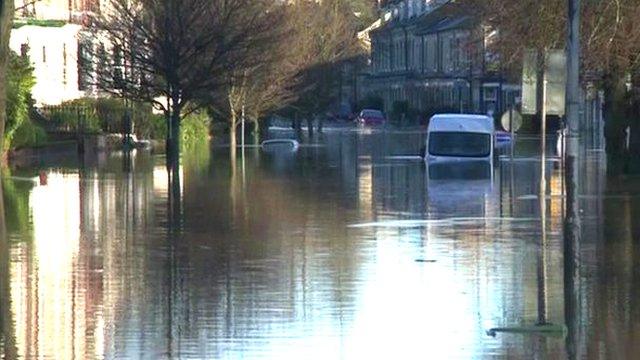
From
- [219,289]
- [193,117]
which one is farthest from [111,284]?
[193,117]

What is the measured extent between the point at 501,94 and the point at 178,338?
81.1 meters

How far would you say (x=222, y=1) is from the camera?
2192 inches

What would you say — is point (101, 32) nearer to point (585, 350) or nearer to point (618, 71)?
point (618, 71)

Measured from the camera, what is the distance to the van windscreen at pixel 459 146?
50469 mm

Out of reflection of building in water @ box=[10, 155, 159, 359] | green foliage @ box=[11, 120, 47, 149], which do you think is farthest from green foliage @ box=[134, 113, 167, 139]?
reflection of building in water @ box=[10, 155, 159, 359]

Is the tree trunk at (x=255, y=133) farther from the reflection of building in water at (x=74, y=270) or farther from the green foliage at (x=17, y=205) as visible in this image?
the reflection of building in water at (x=74, y=270)

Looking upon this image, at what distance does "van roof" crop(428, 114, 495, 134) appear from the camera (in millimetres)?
49500

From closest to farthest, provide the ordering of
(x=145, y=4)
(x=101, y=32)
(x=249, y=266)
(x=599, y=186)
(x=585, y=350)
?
(x=585, y=350)
(x=249, y=266)
(x=599, y=186)
(x=145, y=4)
(x=101, y=32)

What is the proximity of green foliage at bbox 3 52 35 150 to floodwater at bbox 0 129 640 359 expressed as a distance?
40.2ft

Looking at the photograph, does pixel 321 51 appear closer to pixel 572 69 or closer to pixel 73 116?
pixel 73 116

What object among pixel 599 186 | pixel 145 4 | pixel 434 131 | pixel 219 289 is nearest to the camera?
pixel 219 289

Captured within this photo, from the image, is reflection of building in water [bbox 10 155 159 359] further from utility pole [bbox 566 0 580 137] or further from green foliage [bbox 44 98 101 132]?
green foliage [bbox 44 98 101 132]

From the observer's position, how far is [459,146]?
5056 centimetres

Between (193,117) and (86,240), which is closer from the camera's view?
(86,240)
